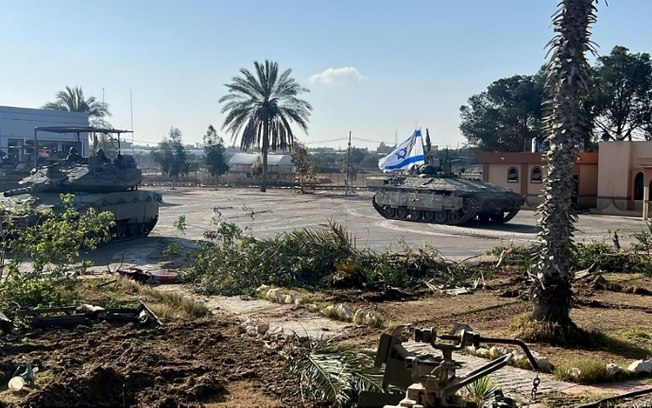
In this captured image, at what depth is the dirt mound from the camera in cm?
594

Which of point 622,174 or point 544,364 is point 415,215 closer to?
point 622,174

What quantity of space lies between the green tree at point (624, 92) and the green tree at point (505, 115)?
20.0ft

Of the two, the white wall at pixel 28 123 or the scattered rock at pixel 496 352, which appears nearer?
the scattered rock at pixel 496 352

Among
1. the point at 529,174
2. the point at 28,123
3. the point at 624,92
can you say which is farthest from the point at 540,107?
the point at 28,123

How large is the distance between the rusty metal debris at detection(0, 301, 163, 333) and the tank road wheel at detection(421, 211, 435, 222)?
2066 cm

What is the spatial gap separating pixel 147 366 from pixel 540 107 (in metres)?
48.1

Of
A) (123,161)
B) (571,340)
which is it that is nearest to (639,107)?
(123,161)

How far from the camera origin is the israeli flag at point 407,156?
35.2 meters

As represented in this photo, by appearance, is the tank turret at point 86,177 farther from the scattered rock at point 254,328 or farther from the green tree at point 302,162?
the green tree at point 302,162

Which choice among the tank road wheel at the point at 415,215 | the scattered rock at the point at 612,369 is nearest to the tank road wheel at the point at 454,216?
the tank road wheel at the point at 415,215

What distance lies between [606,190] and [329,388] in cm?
3317

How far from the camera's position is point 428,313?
→ 10.6 m

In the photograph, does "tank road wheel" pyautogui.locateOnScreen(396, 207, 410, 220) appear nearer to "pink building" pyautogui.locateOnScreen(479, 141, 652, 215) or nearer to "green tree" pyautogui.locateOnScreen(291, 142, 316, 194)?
"pink building" pyautogui.locateOnScreen(479, 141, 652, 215)

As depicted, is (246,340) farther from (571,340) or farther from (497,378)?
(571,340)
